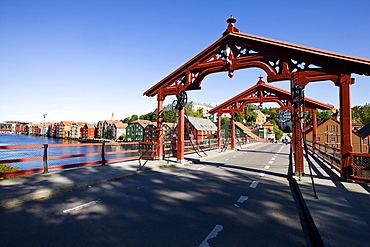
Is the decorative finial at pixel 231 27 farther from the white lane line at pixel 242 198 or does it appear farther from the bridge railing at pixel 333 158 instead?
the white lane line at pixel 242 198

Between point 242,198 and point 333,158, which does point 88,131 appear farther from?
point 242,198

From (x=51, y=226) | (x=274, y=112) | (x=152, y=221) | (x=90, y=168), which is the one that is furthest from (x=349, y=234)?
(x=274, y=112)

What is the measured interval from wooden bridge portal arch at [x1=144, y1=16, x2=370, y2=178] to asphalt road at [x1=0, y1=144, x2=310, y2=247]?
3.24m

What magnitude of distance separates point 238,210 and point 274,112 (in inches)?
6696

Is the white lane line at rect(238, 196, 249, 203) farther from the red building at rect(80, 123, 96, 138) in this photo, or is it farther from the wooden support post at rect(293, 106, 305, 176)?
the red building at rect(80, 123, 96, 138)

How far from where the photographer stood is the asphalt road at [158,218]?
3.29 meters

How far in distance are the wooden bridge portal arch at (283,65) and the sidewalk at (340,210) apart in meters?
1.36

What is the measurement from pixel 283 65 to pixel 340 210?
584 cm

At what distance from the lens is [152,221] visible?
13.1 feet

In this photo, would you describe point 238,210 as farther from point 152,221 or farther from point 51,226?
point 51,226

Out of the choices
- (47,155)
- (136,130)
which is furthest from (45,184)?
(136,130)

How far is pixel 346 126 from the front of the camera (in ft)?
24.2

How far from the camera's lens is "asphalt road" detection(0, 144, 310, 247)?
10.8ft

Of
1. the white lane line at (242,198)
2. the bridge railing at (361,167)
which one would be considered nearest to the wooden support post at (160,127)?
the white lane line at (242,198)
